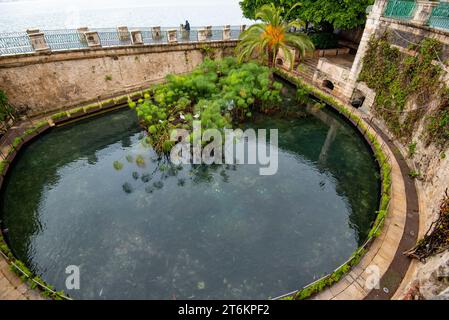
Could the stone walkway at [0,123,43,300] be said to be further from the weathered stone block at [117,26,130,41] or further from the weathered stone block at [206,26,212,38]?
the weathered stone block at [206,26,212,38]

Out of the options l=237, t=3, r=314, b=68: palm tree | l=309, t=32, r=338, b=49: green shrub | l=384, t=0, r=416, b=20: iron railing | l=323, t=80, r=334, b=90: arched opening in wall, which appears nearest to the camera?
l=384, t=0, r=416, b=20: iron railing

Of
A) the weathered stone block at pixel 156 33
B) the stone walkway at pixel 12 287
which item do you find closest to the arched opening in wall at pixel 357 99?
the weathered stone block at pixel 156 33

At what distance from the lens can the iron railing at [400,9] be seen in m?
15.7

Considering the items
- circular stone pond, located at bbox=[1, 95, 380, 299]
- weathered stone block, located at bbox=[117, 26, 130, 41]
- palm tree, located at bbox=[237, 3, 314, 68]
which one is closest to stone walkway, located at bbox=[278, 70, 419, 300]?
circular stone pond, located at bbox=[1, 95, 380, 299]

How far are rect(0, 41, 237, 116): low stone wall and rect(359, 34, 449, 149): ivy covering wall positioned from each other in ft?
45.4

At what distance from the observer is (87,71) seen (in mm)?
19516

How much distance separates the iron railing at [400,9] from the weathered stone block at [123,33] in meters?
18.8

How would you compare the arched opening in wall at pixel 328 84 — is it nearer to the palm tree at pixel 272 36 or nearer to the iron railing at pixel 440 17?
the palm tree at pixel 272 36

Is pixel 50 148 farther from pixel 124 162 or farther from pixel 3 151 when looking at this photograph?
pixel 124 162

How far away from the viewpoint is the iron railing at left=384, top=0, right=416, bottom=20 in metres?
15.7

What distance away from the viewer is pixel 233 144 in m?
17.0

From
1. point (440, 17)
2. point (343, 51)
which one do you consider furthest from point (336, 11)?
point (440, 17)
